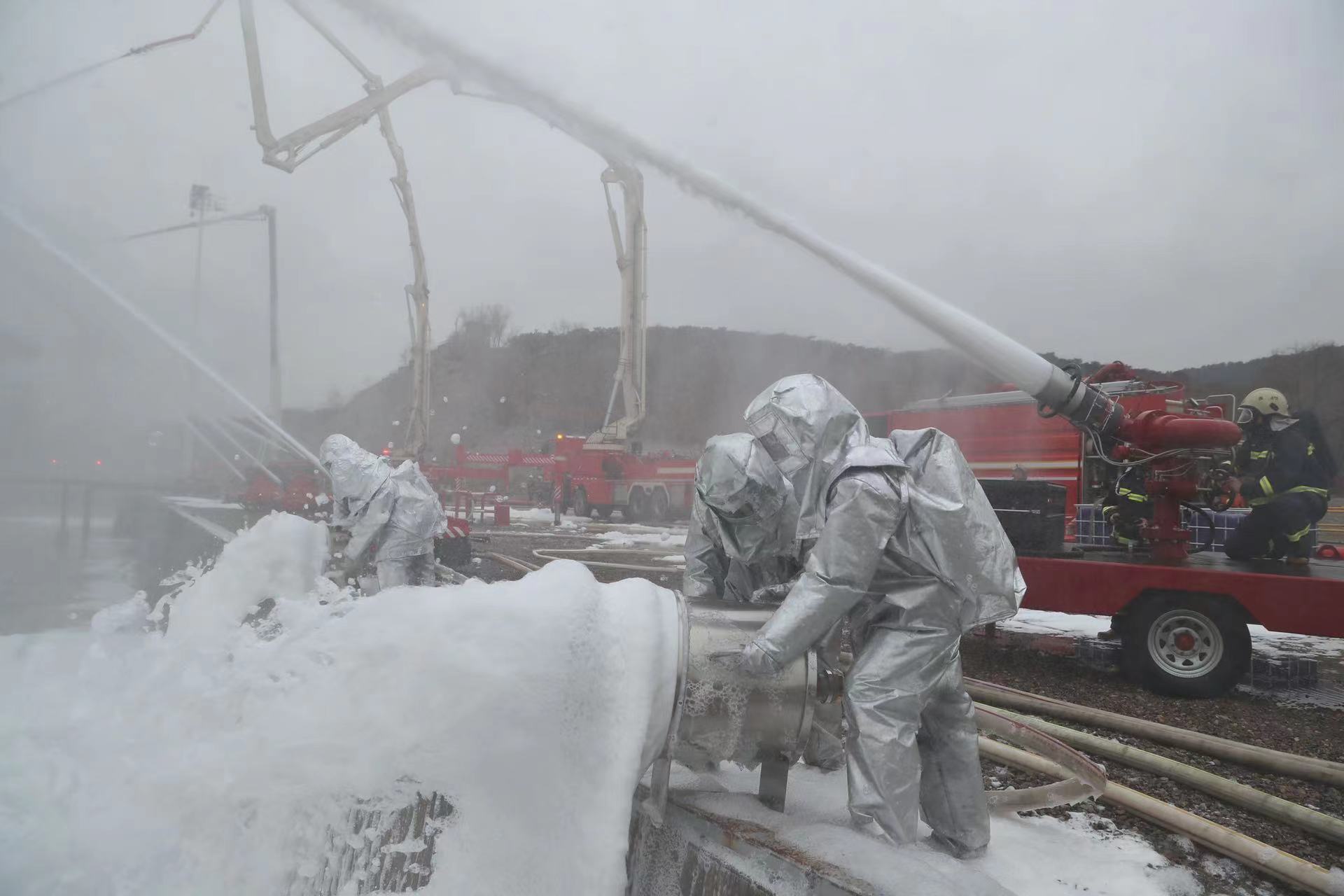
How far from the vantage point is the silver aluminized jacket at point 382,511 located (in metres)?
5.44

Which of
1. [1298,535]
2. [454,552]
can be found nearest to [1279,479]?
[1298,535]

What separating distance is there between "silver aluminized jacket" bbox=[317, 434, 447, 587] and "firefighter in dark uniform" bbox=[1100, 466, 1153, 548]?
5127 millimetres

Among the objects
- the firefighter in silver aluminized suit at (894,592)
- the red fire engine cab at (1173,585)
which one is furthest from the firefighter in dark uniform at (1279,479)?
the firefighter in silver aluminized suit at (894,592)

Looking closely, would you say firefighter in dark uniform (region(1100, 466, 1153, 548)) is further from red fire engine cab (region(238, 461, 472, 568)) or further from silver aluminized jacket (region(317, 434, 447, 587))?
red fire engine cab (region(238, 461, 472, 568))

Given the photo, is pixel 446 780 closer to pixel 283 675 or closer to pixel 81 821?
pixel 283 675

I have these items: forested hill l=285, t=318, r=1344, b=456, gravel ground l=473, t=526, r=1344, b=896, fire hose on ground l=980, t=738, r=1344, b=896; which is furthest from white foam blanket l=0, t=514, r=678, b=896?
forested hill l=285, t=318, r=1344, b=456

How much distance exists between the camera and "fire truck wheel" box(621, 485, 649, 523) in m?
16.7

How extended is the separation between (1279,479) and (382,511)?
20.3 ft

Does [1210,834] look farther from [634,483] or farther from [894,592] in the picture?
[634,483]

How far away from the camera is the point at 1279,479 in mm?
5086

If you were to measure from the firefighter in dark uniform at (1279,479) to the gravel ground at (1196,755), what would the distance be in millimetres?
1105

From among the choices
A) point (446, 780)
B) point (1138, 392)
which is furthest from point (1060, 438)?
point (446, 780)

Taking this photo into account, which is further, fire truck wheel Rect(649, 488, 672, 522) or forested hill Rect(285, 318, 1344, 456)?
forested hill Rect(285, 318, 1344, 456)

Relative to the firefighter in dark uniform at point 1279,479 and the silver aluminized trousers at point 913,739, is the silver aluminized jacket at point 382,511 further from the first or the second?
the firefighter in dark uniform at point 1279,479
